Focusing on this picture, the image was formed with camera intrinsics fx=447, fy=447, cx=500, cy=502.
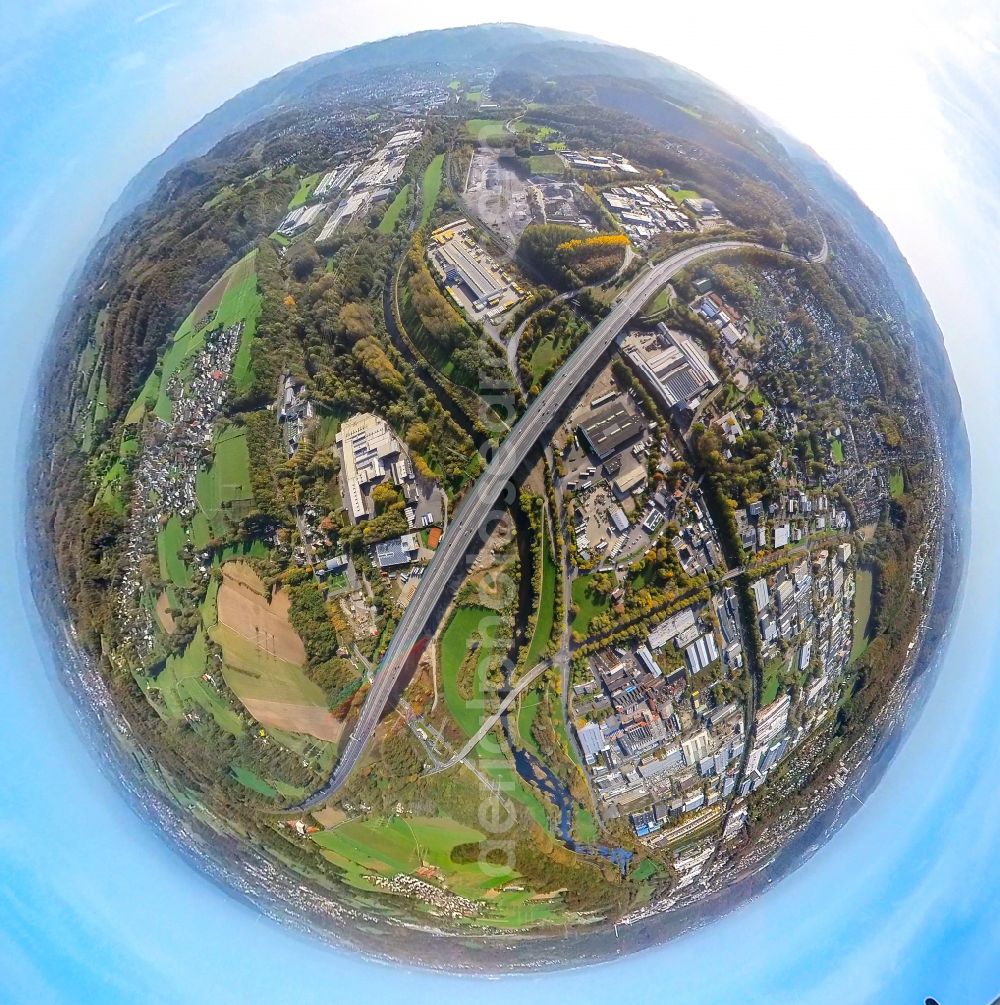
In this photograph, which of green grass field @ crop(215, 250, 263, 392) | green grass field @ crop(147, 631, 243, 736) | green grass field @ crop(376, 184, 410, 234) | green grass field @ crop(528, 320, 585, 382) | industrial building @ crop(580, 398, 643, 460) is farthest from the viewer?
green grass field @ crop(376, 184, 410, 234)

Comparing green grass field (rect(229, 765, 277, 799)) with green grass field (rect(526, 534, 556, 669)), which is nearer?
green grass field (rect(526, 534, 556, 669))

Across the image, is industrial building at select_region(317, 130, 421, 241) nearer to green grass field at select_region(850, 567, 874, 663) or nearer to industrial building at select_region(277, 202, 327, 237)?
industrial building at select_region(277, 202, 327, 237)

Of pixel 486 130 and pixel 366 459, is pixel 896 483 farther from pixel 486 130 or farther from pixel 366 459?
pixel 486 130

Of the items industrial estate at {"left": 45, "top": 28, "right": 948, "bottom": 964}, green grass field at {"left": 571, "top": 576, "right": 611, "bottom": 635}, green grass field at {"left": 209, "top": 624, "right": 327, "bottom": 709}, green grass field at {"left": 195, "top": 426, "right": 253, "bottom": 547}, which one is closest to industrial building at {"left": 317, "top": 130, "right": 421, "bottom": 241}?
industrial estate at {"left": 45, "top": 28, "right": 948, "bottom": 964}

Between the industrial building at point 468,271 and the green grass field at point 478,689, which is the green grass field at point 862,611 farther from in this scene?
the industrial building at point 468,271

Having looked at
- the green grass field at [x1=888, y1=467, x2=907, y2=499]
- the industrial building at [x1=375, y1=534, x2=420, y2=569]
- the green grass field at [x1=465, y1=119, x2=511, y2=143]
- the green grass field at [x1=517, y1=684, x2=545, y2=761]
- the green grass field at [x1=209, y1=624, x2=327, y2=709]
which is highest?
the green grass field at [x1=465, y1=119, x2=511, y2=143]

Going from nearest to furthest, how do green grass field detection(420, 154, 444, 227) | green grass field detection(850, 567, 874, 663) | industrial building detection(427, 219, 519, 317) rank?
1. industrial building detection(427, 219, 519, 317)
2. green grass field detection(850, 567, 874, 663)
3. green grass field detection(420, 154, 444, 227)

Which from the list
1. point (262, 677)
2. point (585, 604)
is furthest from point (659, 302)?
point (262, 677)
